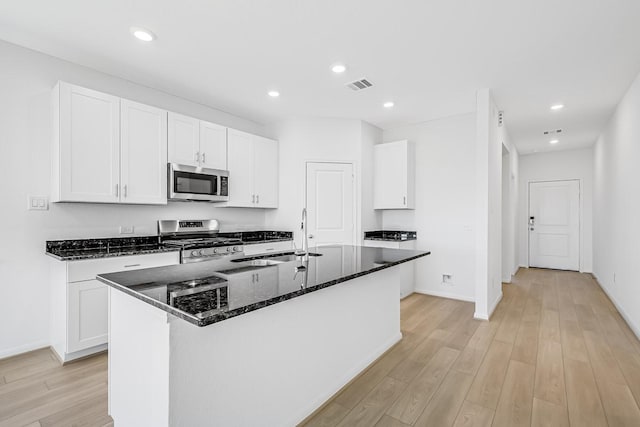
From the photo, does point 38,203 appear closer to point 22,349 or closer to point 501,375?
point 22,349

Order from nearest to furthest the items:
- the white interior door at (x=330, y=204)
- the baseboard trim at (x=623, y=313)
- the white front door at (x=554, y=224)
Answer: the baseboard trim at (x=623, y=313)
the white interior door at (x=330, y=204)
the white front door at (x=554, y=224)

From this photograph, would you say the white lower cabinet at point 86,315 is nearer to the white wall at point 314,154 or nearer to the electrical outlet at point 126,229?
the electrical outlet at point 126,229

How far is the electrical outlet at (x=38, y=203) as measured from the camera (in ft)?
8.85

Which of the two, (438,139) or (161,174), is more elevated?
(438,139)

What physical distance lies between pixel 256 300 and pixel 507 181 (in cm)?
579

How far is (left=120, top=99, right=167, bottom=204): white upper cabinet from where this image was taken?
118 inches

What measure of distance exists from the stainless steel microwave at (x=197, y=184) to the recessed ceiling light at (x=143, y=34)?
1.23 meters

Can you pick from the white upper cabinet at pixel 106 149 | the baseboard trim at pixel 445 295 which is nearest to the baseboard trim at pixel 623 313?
the baseboard trim at pixel 445 295

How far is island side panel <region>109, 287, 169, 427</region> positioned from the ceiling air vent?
2868 mm

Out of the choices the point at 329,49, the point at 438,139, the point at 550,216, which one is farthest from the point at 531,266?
the point at 329,49

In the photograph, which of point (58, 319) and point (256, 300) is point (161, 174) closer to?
point (58, 319)

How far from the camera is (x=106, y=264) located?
2625mm

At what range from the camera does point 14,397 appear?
2051mm

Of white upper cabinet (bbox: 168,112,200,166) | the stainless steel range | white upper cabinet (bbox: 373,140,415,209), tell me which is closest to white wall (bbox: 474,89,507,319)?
white upper cabinet (bbox: 373,140,415,209)
